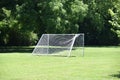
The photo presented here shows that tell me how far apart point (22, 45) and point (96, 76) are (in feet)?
130

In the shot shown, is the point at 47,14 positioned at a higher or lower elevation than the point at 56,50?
higher

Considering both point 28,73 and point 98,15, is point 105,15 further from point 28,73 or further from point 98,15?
point 28,73

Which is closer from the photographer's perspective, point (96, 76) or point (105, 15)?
point (96, 76)

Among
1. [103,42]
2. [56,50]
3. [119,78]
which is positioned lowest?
[103,42]

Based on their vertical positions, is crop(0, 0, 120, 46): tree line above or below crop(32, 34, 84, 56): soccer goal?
above

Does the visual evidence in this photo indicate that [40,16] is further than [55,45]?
Yes

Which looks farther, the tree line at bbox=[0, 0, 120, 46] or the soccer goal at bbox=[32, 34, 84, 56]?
the tree line at bbox=[0, 0, 120, 46]

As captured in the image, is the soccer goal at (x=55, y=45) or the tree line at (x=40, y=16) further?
the tree line at (x=40, y=16)

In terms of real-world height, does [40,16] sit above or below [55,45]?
above

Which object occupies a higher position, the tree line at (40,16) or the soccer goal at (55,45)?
the tree line at (40,16)

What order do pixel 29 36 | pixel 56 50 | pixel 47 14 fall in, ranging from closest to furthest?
pixel 56 50 → pixel 47 14 → pixel 29 36

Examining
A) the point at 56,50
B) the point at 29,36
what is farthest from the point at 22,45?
the point at 56,50

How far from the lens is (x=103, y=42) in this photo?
62281 mm

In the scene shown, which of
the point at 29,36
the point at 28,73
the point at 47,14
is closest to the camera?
the point at 28,73
